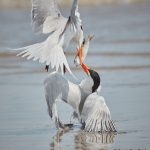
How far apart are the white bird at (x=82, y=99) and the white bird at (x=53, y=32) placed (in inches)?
8.2

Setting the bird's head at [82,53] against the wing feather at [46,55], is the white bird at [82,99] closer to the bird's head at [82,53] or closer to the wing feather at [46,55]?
the wing feather at [46,55]

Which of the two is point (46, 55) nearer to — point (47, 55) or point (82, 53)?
point (47, 55)

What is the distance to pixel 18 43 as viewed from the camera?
18109 millimetres

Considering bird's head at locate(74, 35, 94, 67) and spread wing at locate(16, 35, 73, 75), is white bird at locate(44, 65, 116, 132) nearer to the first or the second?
spread wing at locate(16, 35, 73, 75)

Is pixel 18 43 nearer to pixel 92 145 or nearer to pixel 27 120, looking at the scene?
pixel 27 120

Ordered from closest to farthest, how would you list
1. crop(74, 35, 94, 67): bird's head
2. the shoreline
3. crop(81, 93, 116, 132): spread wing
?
1. crop(81, 93, 116, 132): spread wing
2. crop(74, 35, 94, 67): bird's head
3. the shoreline

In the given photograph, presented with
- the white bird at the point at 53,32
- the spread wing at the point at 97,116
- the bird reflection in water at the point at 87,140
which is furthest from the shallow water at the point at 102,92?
the white bird at the point at 53,32

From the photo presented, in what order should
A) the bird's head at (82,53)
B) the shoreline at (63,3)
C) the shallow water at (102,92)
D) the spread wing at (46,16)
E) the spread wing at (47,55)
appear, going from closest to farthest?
the shallow water at (102,92) → the spread wing at (47,55) → the bird's head at (82,53) → the spread wing at (46,16) → the shoreline at (63,3)

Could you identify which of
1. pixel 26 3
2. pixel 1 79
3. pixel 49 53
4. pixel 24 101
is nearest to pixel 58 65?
pixel 49 53

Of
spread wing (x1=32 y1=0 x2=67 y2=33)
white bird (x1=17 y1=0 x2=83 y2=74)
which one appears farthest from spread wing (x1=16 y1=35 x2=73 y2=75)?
spread wing (x1=32 y1=0 x2=67 y2=33)

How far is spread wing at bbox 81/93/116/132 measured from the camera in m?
9.33

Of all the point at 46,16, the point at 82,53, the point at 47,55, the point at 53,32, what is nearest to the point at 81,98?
the point at 47,55

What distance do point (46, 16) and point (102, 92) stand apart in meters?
1.48

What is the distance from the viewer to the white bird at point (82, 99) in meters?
9.41
